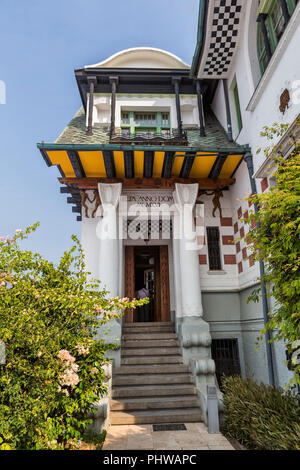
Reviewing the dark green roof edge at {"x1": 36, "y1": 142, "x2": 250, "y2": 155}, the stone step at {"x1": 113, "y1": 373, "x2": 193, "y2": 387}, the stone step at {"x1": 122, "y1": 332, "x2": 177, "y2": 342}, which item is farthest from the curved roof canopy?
the stone step at {"x1": 113, "y1": 373, "x2": 193, "y2": 387}

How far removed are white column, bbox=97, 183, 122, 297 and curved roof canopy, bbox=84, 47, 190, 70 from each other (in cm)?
499

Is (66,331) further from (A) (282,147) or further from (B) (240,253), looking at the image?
(B) (240,253)

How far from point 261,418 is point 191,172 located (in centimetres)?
727

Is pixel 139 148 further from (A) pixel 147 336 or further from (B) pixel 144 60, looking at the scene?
(A) pixel 147 336

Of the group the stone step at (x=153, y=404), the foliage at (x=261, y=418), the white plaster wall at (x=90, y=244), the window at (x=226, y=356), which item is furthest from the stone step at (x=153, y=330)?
the foliage at (x=261, y=418)

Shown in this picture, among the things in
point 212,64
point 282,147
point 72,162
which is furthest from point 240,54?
point 72,162

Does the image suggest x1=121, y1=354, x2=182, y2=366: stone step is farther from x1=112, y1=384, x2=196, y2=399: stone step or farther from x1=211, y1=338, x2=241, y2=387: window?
x1=211, y1=338, x2=241, y2=387: window

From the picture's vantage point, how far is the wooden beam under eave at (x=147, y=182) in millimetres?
10336

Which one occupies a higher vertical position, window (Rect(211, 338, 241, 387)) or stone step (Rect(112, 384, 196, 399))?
window (Rect(211, 338, 241, 387))

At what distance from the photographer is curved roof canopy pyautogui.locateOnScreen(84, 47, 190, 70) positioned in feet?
38.1

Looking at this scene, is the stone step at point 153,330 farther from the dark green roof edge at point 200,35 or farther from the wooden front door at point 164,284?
the dark green roof edge at point 200,35

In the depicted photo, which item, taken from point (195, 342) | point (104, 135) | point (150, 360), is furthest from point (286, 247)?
point (104, 135)

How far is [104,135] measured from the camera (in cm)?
1083

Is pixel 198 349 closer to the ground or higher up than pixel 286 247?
closer to the ground
